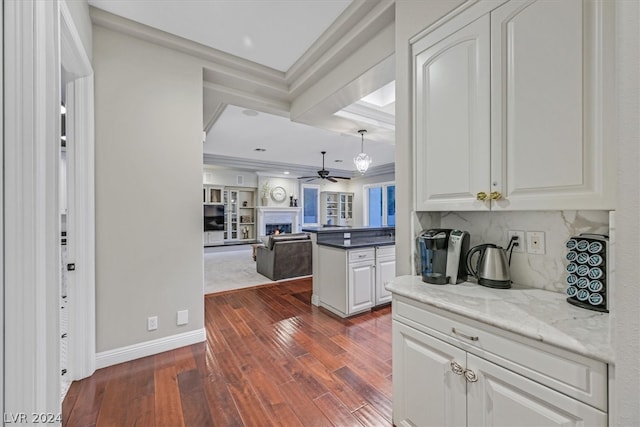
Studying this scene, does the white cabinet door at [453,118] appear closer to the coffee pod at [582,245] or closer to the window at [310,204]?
the coffee pod at [582,245]

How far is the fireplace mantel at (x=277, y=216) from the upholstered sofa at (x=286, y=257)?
3993 millimetres

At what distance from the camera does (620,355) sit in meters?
0.69

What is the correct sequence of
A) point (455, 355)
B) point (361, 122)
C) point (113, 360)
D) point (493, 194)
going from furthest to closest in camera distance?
point (361, 122)
point (113, 360)
point (493, 194)
point (455, 355)

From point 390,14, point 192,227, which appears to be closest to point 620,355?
point 390,14

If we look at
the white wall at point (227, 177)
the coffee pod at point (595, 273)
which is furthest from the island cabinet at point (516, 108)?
the white wall at point (227, 177)

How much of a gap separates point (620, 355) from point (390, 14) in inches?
90.3

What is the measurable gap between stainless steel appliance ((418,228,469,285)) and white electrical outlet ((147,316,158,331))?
7.61ft

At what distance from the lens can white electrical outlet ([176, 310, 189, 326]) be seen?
251 cm

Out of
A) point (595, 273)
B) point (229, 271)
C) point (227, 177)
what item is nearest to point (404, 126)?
point (595, 273)

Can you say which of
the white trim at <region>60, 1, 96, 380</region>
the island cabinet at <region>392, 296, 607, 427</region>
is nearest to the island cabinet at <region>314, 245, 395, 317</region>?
the island cabinet at <region>392, 296, 607, 427</region>

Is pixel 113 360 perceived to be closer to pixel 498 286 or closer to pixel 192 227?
pixel 192 227

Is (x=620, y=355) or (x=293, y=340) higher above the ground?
(x=620, y=355)

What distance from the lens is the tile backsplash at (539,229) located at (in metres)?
1.28

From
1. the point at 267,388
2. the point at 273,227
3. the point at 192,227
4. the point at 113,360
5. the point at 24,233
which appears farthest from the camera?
the point at 273,227
